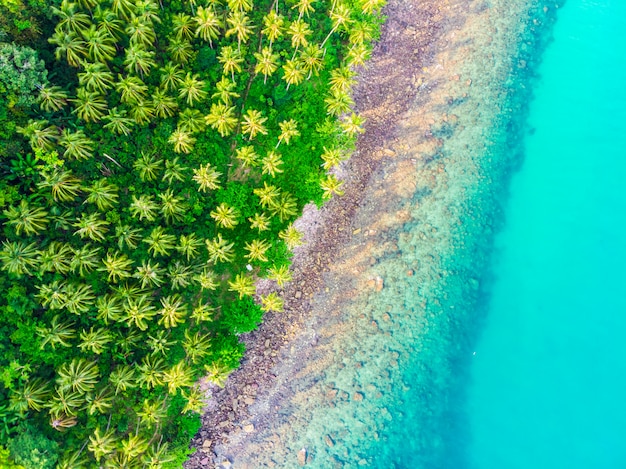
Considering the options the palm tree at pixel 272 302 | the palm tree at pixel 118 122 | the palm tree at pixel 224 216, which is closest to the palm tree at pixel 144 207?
the palm tree at pixel 224 216

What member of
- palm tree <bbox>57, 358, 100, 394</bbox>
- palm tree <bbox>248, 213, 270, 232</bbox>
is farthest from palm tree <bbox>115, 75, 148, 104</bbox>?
palm tree <bbox>57, 358, 100, 394</bbox>

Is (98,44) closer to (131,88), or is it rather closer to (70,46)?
(70,46)

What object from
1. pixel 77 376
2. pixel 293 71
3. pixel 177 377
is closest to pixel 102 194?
pixel 77 376

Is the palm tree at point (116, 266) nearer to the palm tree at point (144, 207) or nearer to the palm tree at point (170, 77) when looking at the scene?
the palm tree at point (144, 207)

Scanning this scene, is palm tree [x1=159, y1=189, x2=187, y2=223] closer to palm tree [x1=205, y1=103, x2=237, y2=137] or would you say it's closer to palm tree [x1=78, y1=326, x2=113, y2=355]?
palm tree [x1=205, y1=103, x2=237, y2=137]

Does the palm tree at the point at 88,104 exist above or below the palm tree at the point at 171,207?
above
